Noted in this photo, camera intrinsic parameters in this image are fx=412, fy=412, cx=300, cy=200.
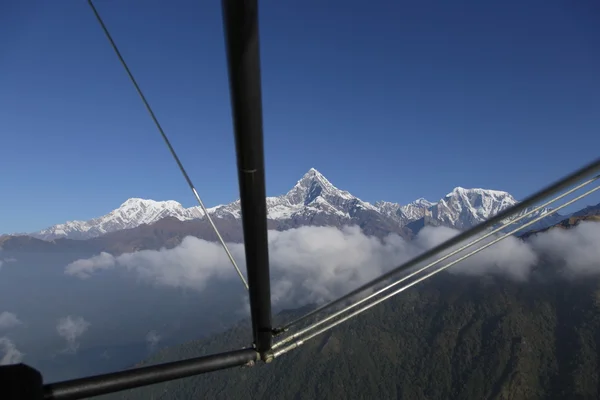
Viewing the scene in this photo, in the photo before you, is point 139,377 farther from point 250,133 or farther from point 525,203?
point 525,203

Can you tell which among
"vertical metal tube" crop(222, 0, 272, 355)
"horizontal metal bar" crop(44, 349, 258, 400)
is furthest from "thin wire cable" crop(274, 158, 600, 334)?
"horizontal metal bar" crop(44, 349, 258, 400)

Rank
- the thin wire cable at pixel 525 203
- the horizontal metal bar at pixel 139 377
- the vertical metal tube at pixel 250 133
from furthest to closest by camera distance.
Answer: the horizontal metal bar at pixel 139 377 < the thin wire cable at pixel 525 203 < the vertical metal tube at pixel 250 133

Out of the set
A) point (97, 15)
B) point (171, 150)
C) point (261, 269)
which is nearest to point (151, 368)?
point (261, 269)

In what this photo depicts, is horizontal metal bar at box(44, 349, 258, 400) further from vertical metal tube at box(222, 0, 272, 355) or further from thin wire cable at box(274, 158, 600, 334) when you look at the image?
thin wire cable at box(274, 158, 600, 334)

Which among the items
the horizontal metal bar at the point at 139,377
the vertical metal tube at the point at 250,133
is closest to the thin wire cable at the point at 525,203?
the vertical metal tube at the point at 250,133

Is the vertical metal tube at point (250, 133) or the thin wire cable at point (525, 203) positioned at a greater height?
the vertical metal tube at point (250, 133)

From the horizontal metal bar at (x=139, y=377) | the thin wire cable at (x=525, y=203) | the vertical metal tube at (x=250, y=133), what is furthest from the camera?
the horizontal metal bar at (x=139, y=377)

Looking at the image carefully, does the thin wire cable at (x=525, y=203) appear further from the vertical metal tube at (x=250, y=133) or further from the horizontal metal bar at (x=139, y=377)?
the horizontal metal bar at (x=139, y=377)

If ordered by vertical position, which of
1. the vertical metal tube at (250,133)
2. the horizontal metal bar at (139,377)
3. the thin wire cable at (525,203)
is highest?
Result: the vertical metal tube at (250,133)
